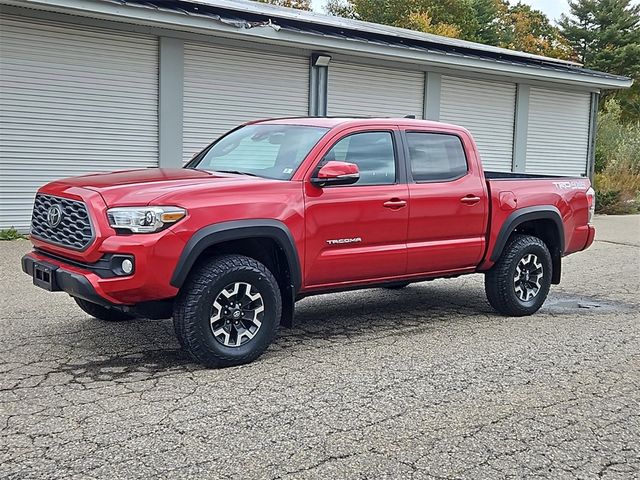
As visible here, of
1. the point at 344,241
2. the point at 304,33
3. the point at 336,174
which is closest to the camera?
the point at 336,174

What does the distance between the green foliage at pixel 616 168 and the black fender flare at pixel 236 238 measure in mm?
17244

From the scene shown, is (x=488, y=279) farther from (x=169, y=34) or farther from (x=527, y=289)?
(x=169, y=34)

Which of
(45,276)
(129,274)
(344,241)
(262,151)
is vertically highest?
(262,151)

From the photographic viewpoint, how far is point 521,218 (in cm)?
740

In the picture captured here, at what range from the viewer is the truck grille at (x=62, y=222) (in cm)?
525

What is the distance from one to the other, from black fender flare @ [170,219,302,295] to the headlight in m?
0.27

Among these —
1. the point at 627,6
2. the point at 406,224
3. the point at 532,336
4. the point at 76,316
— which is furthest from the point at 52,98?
the point at 627,6

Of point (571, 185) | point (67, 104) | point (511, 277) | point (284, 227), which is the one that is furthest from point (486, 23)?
point (284, 227)

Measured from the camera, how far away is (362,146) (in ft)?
21.4

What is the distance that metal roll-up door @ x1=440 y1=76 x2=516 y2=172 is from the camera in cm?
1820

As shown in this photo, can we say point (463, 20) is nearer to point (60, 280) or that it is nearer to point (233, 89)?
point (233, 89)

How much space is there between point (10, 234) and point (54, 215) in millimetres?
7223

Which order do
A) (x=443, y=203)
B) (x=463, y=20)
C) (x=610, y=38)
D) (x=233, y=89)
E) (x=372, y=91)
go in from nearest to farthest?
(x=443, y=203) → (x=233, y=89) → (x=372, y=91) → (x=610, y=38) → (x=463, y=20)

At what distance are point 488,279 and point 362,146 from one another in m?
2.07
